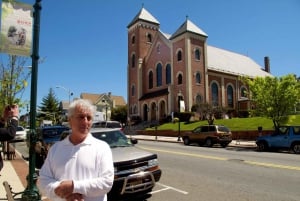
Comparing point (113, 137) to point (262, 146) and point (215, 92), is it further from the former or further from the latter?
point (215, 92)

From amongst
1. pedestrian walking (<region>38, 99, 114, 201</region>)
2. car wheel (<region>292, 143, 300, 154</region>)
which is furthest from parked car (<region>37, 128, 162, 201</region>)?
car wheel (<region>292, 143, 300, 154</region>)

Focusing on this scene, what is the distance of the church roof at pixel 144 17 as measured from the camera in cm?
6281

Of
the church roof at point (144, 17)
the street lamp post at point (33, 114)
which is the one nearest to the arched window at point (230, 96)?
the church roof at point (144, 17)

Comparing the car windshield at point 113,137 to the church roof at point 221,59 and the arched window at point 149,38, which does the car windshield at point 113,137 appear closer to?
the church roof at point 221,59

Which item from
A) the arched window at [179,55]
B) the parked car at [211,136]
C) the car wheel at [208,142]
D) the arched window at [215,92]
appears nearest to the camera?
the parked car at [211,136]

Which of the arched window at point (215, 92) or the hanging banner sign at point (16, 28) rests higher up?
the arched window at point (215, 92)

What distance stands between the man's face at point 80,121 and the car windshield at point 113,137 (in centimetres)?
570

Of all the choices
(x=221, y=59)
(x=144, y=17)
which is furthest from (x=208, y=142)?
(x=144, y=17)

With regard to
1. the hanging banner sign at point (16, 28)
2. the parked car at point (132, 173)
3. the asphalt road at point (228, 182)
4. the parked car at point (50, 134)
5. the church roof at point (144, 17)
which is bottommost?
the asphalt road at point (228, 182)

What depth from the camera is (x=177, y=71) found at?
5428 centimetres

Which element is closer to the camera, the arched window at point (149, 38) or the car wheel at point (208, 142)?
the car wheel at point (208, 142)

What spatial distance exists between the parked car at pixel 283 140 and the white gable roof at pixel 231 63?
34.6m

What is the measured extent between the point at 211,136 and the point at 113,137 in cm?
1856

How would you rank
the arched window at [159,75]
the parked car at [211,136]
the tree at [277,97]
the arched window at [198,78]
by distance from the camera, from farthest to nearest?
the arched window at [159,75] → the arched window at [198,78] → the parked car at [211,136] → the tree at [277,97]
